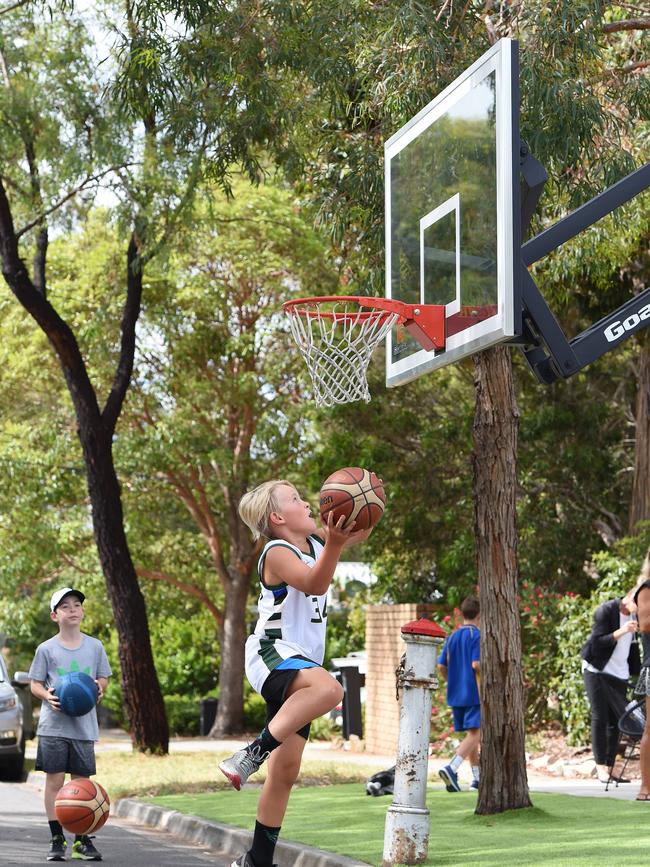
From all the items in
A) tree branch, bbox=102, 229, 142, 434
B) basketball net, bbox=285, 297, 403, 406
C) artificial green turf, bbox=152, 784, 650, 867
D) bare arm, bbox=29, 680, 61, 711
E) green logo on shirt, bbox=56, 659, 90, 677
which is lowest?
artificial green turf, bbox=152, 784, 650, 867

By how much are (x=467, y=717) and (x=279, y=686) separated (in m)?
7.01

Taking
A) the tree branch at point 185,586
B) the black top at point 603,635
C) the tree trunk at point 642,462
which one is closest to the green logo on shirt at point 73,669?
the black top at point 603,635

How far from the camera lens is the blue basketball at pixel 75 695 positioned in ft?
31.3

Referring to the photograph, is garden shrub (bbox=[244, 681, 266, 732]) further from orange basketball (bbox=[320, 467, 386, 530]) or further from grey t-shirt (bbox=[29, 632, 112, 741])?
orange basketball (bbox=[320, 467, 386, 530])

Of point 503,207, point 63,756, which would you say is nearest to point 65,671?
point 63,756

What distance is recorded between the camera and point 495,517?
10469mm

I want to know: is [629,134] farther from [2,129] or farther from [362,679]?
[362,679]

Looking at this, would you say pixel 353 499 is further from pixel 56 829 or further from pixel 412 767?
pixel 56 829

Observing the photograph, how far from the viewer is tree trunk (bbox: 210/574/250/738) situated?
2778 centimetres

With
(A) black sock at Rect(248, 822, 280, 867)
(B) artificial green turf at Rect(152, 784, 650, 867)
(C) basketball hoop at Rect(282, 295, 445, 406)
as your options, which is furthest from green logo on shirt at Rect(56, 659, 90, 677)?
(A) black sock at Rect(248, 822, 280, 867)

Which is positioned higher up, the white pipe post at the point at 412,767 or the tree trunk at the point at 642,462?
the tree trunk at the point at 642,462

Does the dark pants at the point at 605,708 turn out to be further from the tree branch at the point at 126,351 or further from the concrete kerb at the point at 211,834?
the tree branch at the point at 126,351

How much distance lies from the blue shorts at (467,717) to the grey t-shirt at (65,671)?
14.9 ft

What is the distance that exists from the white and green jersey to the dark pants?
7.05 m
